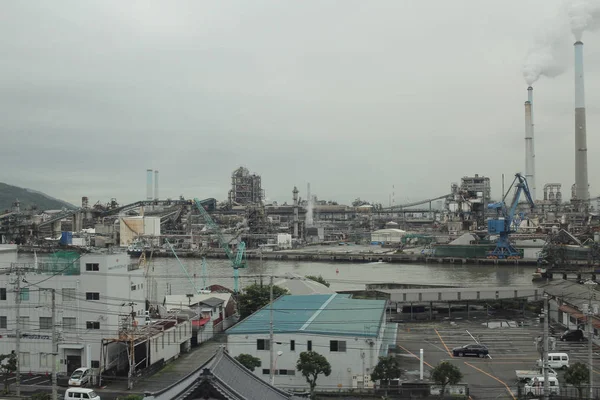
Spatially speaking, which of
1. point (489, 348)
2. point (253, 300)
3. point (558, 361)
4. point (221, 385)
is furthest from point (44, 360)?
point (558, 361)

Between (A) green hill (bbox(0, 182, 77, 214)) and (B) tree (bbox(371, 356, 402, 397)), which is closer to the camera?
(B) tree (bbox(371, 356, 402, 397))

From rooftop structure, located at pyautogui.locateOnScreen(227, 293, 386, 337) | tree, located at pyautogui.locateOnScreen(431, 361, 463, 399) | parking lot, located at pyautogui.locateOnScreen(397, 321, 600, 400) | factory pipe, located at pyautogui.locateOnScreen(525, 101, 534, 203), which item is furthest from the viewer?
factory pipe, located at pyautogui.locateOnScreen(525, 101, 534, 203)

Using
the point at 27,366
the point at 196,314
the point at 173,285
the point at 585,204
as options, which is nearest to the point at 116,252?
the point at 27,366

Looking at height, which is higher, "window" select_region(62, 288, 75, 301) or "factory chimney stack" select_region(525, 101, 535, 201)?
"factory chimney stack" select_region(525, 101, 535, 201)

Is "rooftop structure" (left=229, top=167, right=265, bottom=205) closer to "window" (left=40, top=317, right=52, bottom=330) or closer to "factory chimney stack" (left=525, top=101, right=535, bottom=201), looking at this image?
"factory chimney stack" (left=525, top=101, right=535, bottom=201)

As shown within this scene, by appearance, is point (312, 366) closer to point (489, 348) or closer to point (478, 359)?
point (478, 359)

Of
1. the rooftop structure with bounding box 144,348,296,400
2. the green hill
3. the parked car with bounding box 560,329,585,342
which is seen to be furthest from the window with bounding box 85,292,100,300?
the green hill

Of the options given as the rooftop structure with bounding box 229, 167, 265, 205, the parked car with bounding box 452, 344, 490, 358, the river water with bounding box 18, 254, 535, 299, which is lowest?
the river water with bounding box 18, 254, 535, 299
